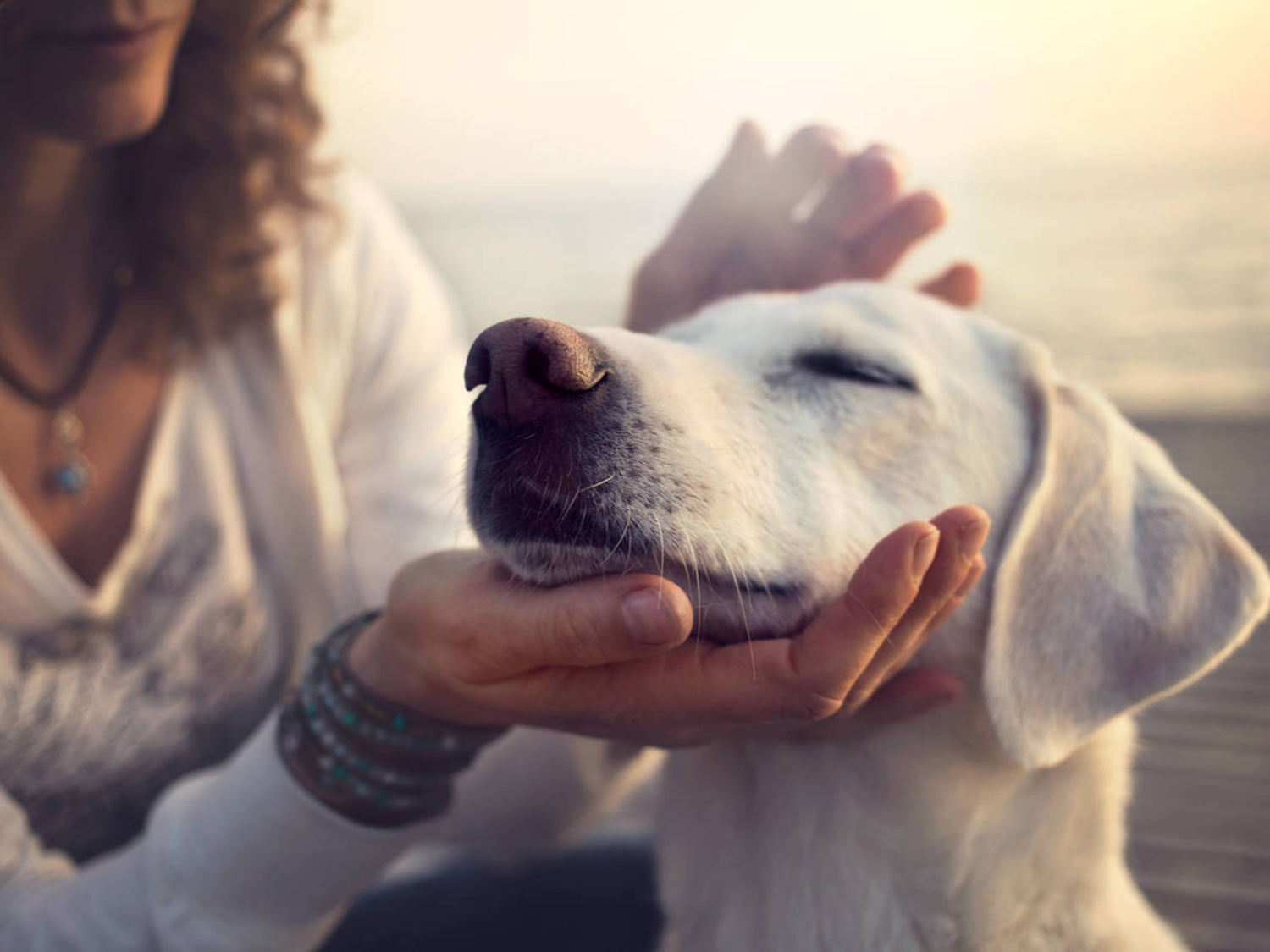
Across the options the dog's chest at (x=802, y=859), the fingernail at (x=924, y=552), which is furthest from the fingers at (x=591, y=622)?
the dog's chest at (x=802, y=859)

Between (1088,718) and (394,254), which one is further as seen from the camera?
(394,254)

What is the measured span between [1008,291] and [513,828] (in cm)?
631

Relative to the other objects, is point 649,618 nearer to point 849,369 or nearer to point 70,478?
point 849,369

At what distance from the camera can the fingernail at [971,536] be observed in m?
1.09

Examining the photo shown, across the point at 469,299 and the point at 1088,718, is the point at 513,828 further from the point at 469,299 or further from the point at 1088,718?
the point at 469,299

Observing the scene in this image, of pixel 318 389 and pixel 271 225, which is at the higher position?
pixel 271 225

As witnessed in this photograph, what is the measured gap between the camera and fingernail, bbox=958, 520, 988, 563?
1.09 meters

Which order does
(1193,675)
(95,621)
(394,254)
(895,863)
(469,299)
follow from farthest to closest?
(469,299) → (394,254) → (95,621) → (895,863) → (1193,675)

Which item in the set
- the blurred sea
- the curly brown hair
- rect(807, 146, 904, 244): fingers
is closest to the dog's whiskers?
rect(807, 146, 904, 244): fingers

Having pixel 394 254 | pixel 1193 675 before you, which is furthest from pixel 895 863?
pixel 394 254

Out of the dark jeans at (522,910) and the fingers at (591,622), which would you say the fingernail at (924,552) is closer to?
the fingers at (591,622)

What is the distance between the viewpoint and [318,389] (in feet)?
7.08

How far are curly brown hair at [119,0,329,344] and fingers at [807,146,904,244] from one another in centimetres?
115

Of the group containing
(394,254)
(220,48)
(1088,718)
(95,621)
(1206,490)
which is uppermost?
(220,48)
